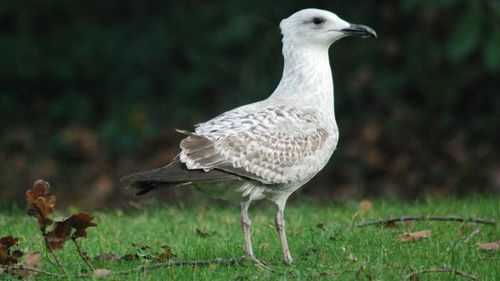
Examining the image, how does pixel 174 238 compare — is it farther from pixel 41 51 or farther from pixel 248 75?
pixel 41 51

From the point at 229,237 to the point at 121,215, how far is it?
5.35 feet

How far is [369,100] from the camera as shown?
41.3 feet

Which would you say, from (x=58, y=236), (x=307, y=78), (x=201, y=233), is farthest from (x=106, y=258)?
(x=307, y=78)

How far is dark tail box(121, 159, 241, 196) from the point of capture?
5.41 metres

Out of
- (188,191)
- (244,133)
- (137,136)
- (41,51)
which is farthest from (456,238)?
(41,51)

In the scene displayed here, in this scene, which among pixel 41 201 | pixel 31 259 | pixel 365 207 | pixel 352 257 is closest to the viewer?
pixel 41 201

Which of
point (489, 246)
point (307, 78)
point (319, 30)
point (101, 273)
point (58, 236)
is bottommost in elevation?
point (489, 246)

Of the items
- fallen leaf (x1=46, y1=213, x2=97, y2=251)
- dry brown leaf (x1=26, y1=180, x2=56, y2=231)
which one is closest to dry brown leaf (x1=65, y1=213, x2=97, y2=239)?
fallen leaf (x1=46, y1=213, x2=97, y2=251)

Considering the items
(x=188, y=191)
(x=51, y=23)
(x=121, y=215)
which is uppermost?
(x=51, y=23)

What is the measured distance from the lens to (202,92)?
1291 centimetres

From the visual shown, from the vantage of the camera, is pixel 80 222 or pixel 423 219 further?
pixel 423 219

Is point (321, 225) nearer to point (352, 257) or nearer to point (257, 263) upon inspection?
point (352, 257)

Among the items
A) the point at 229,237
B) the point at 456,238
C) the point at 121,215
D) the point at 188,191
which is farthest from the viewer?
the point at 188,191

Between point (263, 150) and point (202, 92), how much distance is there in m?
7.13
